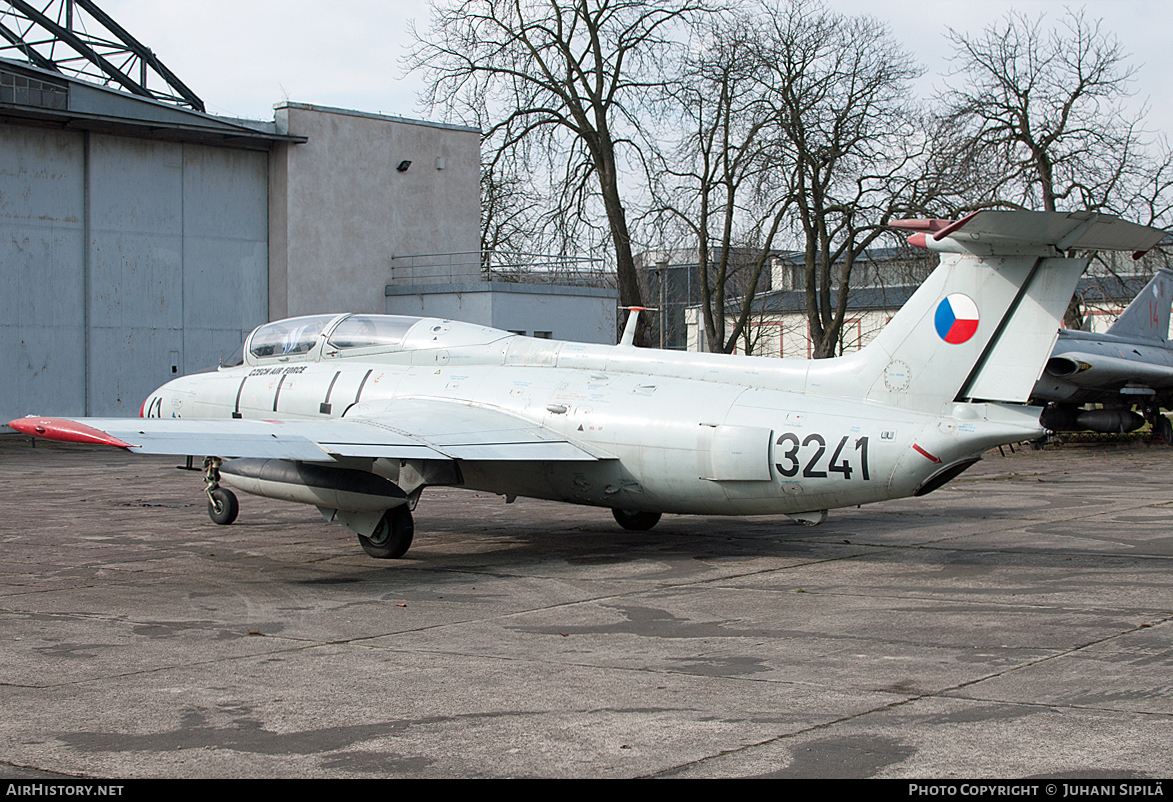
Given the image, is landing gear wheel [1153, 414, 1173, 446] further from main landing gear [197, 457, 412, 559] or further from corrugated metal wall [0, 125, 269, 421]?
corrugated metal wall [0, 125, 269, 421]

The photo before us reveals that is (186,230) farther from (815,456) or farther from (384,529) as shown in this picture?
(815,456)

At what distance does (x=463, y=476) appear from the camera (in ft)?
41.0

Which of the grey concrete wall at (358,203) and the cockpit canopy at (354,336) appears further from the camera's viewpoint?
the grey concrete wall at (358,203)

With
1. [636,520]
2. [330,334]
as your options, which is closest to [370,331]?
[330,334]

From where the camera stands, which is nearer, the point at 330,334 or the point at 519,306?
the point at 330,334

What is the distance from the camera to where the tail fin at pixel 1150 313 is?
27109 millimetres

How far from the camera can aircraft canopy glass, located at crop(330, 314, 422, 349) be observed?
13.8 meters

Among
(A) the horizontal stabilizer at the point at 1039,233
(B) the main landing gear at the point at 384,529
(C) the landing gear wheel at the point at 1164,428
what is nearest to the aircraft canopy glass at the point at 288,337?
(B) the main landing gear at the point at 384,529

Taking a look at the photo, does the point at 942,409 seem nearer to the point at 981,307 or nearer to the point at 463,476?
the point at 981,307

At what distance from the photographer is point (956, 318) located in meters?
10.6

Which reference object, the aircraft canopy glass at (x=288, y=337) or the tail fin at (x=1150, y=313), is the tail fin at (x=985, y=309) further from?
the tail fin at (x=1150, y=313)

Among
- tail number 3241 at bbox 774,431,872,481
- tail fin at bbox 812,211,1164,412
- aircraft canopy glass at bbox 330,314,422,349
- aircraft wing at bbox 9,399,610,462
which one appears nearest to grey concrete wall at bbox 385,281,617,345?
aircraft canopy glass at bbox 330,314,422,349

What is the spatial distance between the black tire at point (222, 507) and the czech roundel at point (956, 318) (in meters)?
8.87

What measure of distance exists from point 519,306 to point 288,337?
20.8 m
